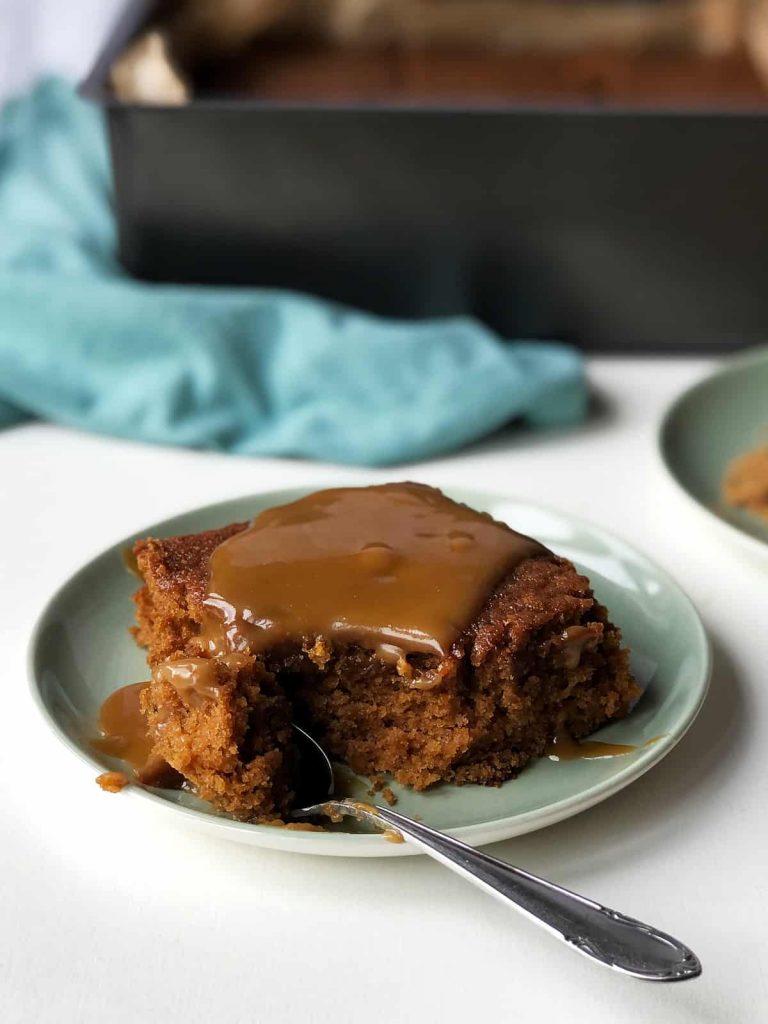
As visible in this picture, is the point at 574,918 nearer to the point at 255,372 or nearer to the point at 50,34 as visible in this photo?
the point at 255,372

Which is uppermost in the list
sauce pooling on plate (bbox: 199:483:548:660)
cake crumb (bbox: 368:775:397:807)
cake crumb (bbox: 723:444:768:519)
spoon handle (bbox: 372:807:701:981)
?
sauce pooling on plate (bbox: 199:483:548:660)

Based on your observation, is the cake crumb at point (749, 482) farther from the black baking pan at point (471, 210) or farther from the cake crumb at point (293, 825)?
the cake crumb at point (293, 825)

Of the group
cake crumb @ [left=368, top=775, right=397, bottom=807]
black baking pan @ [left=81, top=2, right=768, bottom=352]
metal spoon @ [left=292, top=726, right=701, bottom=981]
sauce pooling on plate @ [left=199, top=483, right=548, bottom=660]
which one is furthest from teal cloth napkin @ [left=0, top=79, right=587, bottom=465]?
metal spoon @ [left=292, top=726, right=701, bottom=981]

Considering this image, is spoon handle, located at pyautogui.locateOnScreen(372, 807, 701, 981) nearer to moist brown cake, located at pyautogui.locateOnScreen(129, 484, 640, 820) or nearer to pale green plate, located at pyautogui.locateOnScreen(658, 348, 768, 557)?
moist brown cake, located at pyautogui.locateOnScreen(129, 484, 640, 820)

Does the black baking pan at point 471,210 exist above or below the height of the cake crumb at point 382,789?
above

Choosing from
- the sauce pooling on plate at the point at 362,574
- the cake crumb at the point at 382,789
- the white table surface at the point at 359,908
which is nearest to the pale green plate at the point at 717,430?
the white table surface at the point at 359,908

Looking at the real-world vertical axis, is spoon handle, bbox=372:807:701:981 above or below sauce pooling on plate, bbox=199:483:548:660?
below

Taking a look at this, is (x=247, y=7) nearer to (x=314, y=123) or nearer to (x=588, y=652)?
(x=314, y=123)
